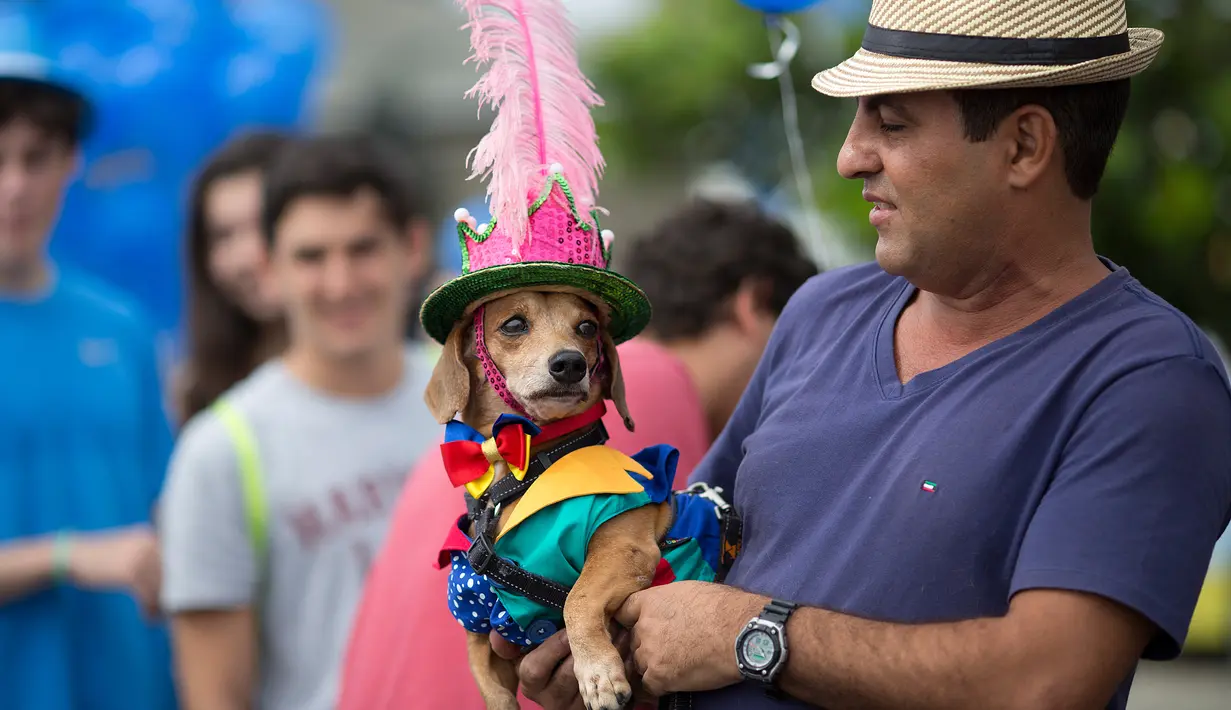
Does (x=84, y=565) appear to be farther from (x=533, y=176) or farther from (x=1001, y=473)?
(x=1001, y=473)

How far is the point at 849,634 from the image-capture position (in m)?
2.05

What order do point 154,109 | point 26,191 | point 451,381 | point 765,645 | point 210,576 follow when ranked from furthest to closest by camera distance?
point 154,109 < point 26,191 < point 210,576 < point 451,381 < point 765,645

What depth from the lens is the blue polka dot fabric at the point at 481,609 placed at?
2.47 metres

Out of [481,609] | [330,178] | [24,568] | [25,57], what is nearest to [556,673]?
[481,609]

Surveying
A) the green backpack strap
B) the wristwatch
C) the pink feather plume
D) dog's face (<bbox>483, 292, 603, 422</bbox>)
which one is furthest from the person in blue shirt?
the wristwatch

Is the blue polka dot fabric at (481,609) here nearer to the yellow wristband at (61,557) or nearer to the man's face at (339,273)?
the man's face at (339,273)

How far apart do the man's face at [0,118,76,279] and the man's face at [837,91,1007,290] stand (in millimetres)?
3397

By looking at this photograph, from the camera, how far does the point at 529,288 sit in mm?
2615

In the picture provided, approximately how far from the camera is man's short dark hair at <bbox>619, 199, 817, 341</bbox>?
3.75 metres

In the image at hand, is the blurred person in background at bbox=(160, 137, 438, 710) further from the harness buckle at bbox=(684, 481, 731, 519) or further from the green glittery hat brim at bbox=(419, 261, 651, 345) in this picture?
the harness buckle at bbox=(684, 481, 731, 519)

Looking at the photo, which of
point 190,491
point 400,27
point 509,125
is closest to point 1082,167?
point 509,125

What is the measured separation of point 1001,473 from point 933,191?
1.63 feet

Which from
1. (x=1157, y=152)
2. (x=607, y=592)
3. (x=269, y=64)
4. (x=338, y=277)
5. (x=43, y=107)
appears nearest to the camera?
(x=607, y=592)

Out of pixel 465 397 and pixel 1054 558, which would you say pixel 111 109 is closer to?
pixel 465 397
